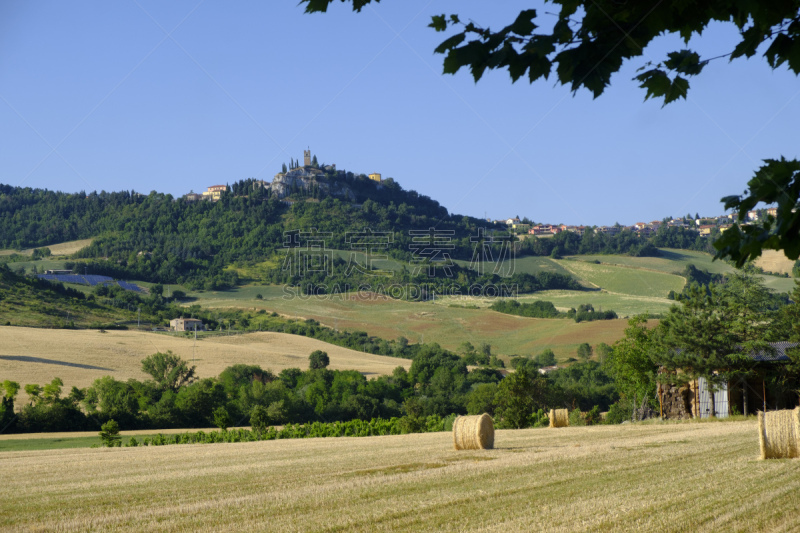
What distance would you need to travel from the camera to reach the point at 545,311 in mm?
127625

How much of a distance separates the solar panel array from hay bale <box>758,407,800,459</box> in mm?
145992

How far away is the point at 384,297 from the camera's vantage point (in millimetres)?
140125

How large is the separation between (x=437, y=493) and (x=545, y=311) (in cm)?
11882

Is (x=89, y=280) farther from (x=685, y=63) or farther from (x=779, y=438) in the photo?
(x=685, y=63)

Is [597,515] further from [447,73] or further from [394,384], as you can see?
[394,384]

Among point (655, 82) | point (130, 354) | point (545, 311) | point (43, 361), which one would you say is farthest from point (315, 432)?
point (545, 311)

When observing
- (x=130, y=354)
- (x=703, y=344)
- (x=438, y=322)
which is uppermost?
(x=438, y=322)

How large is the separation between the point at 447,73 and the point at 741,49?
1.86 metres

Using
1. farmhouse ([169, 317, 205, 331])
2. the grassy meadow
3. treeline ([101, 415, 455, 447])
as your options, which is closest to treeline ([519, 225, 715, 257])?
the grassy meadow

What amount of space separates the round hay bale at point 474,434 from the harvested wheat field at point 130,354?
60.8 m

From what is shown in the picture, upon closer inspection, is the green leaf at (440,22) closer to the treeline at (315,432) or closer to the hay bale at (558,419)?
the hay bale at (558,419)

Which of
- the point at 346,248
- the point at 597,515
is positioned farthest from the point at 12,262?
the point at 597,515

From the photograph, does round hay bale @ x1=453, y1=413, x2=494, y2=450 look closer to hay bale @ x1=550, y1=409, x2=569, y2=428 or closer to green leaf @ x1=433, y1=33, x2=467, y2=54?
hay bale @ x1=550, y1=409, x2=569, y2=428

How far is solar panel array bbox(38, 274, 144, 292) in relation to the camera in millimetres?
147288
